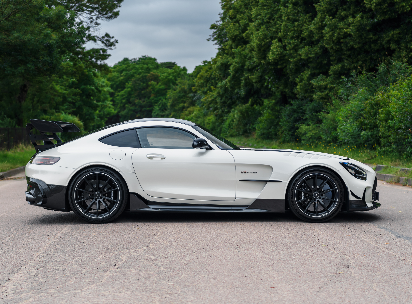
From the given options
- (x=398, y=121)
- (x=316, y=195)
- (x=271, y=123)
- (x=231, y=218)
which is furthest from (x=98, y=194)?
(x=271, y=123)

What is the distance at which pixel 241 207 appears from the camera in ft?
22.3

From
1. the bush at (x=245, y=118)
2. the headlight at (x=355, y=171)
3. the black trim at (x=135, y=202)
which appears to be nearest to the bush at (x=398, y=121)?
the headlight at (x=355, y=171)

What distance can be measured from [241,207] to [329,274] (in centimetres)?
247

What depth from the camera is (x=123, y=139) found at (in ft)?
23.0

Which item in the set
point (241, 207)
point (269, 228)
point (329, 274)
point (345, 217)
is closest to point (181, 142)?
point (241, 207)

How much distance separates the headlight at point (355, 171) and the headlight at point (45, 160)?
4.03m

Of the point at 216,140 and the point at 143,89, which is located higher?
the point at 143,89

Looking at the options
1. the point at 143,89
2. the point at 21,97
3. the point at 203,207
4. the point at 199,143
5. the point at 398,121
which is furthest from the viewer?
the point at 143,89

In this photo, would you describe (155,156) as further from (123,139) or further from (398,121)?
(398,121)

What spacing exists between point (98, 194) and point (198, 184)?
4.55ft

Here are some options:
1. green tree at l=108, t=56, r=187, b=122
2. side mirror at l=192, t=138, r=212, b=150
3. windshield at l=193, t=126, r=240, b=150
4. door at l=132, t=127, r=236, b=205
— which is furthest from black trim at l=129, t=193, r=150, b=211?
green tree at l=108, t=56, r=187, b=122

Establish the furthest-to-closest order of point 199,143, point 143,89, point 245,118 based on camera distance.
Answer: point 143,89 → point 245,118 → point 199,143

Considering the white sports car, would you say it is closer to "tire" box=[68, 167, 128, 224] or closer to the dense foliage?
"tire" box=[68, 167, 128, 224]

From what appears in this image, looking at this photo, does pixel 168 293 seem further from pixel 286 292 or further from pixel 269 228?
pixel 269 228
